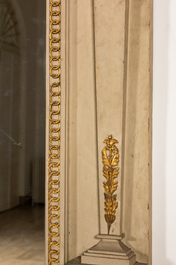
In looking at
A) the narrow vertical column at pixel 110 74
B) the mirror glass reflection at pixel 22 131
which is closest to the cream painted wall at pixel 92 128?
the narrow vertical column at pixel 110 74

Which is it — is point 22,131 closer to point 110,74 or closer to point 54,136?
point 54,136

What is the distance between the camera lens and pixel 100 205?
58.6 inches

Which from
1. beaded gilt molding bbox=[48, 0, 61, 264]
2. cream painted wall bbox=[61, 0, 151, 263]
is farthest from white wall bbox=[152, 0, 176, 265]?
beaded gilt molding bbox=[48, 0, 61, 264]

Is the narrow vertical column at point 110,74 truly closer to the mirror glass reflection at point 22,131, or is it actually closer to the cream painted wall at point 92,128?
the cream painted wall at point 92,128

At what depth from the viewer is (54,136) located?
1.56 m

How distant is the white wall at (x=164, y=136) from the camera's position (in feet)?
3.94

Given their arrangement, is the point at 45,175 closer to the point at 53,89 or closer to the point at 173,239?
the point at 53,89

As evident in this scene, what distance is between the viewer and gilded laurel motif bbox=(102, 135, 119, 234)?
4.77 feet

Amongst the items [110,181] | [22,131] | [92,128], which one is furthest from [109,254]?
[22,131]

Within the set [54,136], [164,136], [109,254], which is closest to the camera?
[164,136]

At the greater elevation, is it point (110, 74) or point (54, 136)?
point (110, 74)

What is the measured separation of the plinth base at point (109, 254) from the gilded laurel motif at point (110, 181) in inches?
3.2

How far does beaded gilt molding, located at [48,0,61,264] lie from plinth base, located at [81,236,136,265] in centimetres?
17

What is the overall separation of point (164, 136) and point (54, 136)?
0.57 metres
